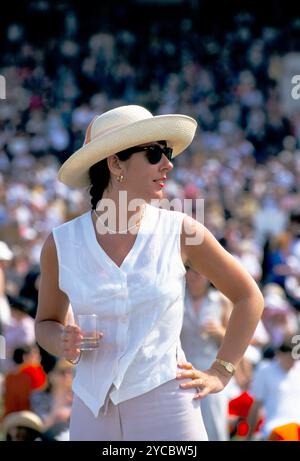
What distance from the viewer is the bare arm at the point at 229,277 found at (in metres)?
3.95

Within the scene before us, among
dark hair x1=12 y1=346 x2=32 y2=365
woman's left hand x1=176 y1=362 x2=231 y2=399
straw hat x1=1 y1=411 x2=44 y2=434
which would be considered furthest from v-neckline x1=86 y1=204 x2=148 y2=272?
dark hair x1=12 y1=346 x2=32 y2=365

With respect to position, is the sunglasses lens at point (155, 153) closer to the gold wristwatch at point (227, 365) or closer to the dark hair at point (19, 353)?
the gold wristwatch at point (227, 365)

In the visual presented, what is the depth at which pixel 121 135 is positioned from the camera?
402 cm

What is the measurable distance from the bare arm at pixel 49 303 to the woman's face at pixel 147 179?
11.5 inches

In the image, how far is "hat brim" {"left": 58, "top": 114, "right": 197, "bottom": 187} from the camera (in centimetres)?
402

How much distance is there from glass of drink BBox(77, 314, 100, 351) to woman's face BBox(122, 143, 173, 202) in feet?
1.45

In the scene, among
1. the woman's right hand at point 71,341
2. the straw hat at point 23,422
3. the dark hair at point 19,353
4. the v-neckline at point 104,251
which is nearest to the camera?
the woman's right hand at point 71,341

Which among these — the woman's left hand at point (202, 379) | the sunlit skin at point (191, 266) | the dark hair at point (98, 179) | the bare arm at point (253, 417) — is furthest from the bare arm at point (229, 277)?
the bare arm at point (253, 417)

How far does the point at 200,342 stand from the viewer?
7.07 metres

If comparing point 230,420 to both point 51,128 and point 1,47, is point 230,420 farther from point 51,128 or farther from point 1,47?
point 1,47

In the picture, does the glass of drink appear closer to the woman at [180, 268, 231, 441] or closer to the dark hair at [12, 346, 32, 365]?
the woman at [180, 268, 231, 441]

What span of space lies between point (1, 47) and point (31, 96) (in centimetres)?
436

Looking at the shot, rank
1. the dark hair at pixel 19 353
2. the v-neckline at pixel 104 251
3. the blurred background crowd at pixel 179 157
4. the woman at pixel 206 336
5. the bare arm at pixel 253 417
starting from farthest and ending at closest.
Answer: the dark hair at pixel 19 353 → the blurred background crowd at pixel 179 157 → the bare arm at pixel 253 417 → the woman at pixel 206 336 → the v-neckline at pixel 104 251

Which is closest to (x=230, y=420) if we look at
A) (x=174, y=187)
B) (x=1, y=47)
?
(x=174, y=187)
